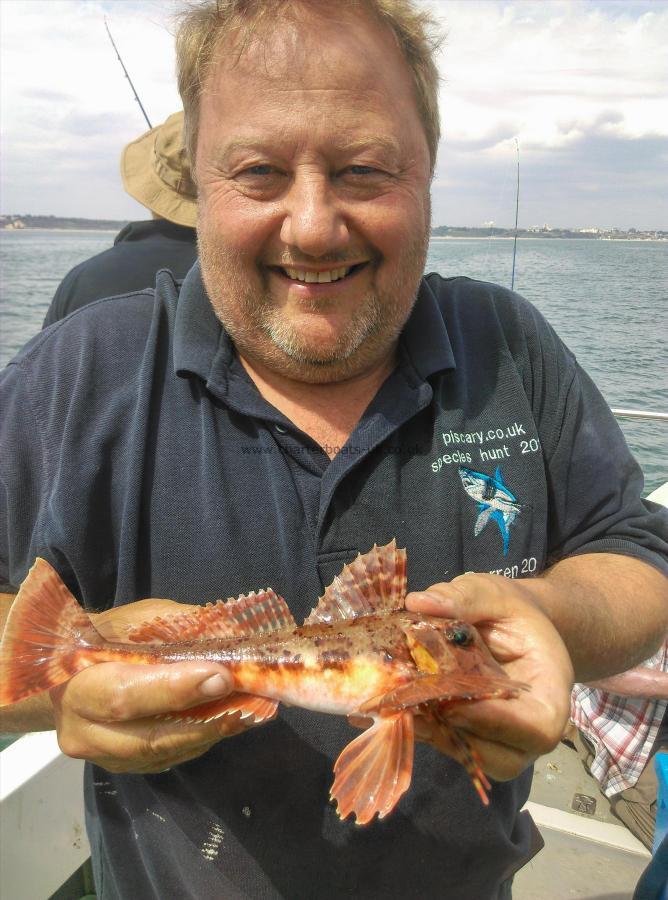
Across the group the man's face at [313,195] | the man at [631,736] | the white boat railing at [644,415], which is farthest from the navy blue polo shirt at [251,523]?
the white boat railing at [644,415]

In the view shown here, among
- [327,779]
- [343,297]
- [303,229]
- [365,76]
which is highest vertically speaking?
[365,76]

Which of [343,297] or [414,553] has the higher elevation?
[343,297]

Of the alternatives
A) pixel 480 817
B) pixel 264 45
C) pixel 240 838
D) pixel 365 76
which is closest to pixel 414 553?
pixel 480 817

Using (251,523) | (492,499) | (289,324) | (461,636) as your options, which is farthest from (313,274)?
(461,636)

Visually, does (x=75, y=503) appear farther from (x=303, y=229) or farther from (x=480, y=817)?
(x=480, y=817)

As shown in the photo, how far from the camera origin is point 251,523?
2564 millimetres

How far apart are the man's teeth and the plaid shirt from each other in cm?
354

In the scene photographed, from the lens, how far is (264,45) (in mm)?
2580

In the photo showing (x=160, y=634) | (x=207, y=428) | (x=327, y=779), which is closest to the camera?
(x=160, y=634)

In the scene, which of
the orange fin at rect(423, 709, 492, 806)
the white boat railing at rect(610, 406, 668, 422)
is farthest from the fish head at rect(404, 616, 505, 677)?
the white boat railing at rect(610, 406, 668, 422)

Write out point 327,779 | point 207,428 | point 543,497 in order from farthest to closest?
point 543,497, point 207,428, point 327,779

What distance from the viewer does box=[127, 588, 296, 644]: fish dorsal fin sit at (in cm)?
229

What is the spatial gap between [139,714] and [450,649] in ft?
3.09

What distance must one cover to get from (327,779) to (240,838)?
1.26ft
